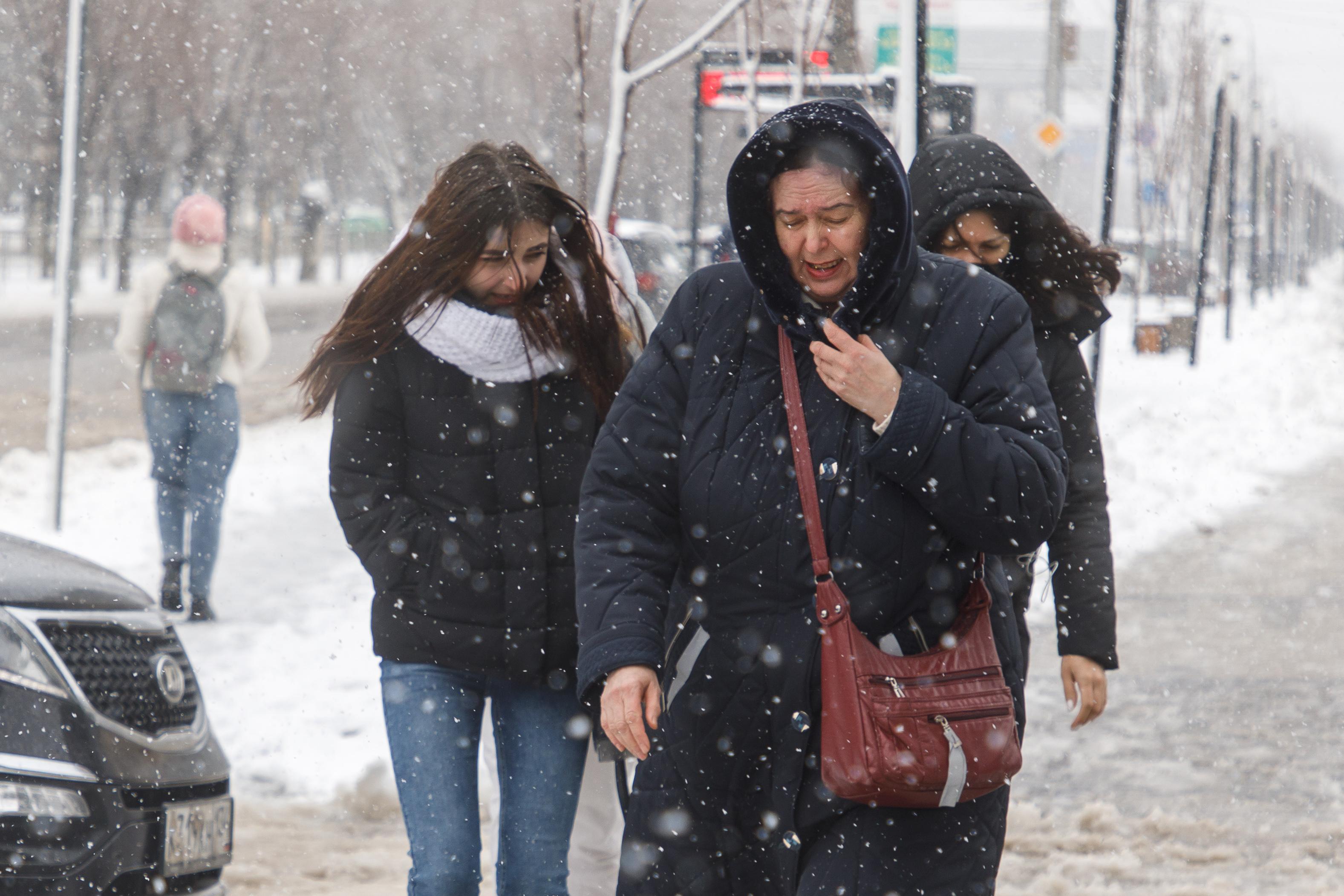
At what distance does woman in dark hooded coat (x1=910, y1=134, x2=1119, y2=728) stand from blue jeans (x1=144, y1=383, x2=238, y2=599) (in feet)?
15.7

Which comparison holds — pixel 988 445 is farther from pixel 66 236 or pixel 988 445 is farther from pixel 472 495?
pixel 66 236

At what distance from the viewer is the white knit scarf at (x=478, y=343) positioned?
10.3 feet

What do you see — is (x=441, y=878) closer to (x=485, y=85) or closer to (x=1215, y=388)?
(x=485, y=85)

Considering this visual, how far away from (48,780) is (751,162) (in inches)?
73.0

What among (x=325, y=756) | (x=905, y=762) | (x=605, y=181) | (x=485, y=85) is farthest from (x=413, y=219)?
(x=485, y=85)

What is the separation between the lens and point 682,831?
7.88ft

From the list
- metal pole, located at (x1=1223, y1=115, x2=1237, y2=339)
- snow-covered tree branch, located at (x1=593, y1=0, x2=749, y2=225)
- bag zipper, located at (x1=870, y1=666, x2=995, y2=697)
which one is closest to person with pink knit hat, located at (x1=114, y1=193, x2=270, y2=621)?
snow-covered tree branch, located at (x1=593, y1=0, x2=749, y2=225)

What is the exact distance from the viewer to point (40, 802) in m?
3.05

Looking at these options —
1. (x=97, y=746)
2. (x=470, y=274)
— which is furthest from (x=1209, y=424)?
(x=97, y=746)

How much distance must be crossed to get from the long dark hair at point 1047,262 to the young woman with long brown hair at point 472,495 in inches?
35.9

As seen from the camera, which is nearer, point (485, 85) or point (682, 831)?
point (682, 831)

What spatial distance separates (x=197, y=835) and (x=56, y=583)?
0.63 metres

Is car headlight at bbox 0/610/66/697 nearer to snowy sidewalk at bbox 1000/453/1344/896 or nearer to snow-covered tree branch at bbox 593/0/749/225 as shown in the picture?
snowy sidewalk at bbox 1000/453/1344/896

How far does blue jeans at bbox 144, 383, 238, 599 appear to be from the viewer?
7383mm
